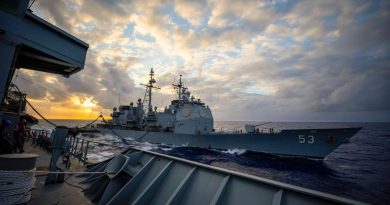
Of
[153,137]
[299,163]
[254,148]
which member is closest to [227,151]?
[254,148]

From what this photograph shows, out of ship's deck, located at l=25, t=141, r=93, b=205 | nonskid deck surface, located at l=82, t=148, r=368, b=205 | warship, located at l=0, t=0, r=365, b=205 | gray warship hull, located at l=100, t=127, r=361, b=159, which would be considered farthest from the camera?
gray warship hull, located at l=100, t=127, r=361, b=159

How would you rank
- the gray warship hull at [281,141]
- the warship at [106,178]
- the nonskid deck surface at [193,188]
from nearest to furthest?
the nonskid deck surface at [193,188] → the warship at [106,178] → the gray warship hull at [281,141]

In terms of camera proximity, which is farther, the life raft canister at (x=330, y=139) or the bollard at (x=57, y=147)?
the life raft canister at (x=330, y=139)

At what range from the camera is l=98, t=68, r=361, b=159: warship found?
18.4 metres

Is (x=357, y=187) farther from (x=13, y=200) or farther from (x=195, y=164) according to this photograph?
(x=13, y=200)

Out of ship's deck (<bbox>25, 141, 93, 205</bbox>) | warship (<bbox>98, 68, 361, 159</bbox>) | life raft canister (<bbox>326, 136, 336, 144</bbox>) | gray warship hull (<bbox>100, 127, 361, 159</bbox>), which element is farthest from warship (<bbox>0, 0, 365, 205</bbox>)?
life raft canister (<bbox>326, 136, 336, 144</bbox>)

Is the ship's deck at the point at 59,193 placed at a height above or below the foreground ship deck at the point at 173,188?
below

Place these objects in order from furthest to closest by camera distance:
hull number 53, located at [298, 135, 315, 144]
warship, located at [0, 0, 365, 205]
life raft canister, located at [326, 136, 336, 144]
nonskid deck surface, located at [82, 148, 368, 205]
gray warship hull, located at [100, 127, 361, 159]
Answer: hull number 53, located at [298, 135, 315, 144]
gray warship hull, located at [100, 127, 361, 159]
life raft canister, located at [326, 136, 336, 144]
warship, located at [0, 0, 365, 205]
nonskid deck surface, located at [82, 148, 368, 205]

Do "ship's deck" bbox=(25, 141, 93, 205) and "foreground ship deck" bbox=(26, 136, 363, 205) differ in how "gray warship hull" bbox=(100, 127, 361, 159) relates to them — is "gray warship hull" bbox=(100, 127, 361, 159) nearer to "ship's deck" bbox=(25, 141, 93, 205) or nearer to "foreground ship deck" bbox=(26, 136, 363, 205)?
"foreground ship deck" bbox=(26, 136, 363, 205)

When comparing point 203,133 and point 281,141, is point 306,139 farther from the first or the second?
point 203,133

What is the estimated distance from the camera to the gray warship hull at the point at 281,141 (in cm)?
1778

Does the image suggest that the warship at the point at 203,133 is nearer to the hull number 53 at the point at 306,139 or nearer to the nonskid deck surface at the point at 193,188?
the hull number 53 at the point at 306,139

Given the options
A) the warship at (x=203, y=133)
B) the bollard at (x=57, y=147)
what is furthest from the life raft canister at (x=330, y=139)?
the bollard at (x=57, y=147)

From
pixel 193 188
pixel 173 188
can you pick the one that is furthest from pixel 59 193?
pixel 193 188
